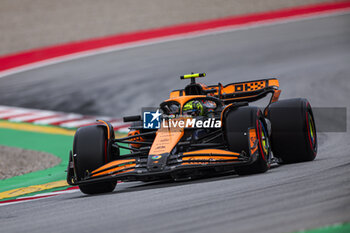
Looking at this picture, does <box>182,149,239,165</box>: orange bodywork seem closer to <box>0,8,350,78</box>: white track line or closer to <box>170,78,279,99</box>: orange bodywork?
<box>170,78,279,99</box>: orange bodywork

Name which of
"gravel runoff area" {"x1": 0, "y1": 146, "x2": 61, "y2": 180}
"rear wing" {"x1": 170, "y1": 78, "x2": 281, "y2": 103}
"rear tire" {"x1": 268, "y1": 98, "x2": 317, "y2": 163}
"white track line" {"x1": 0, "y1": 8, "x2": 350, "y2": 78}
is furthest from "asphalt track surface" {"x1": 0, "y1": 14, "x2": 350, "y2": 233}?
"gravel runoff area" {"x1": 0, "y1": 146, "x2": 61, "y2": 180}

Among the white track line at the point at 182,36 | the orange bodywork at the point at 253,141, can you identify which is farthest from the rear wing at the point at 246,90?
the white track line at the point at 182,36

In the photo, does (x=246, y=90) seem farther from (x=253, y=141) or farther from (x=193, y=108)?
(x=253, y=141)

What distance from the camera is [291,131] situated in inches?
354

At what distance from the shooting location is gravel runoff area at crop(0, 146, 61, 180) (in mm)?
11752

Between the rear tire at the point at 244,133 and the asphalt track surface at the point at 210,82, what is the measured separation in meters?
0.18

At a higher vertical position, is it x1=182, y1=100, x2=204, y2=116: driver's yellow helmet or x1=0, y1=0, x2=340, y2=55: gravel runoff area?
x1=0, y1=0, x2=340, y2=55: gravel runoff area

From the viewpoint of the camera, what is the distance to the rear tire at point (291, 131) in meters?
8.98

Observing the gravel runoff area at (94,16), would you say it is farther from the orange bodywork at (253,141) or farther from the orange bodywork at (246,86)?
the orange bodywork at (253,141)

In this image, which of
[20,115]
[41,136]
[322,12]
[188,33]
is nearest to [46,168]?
[41,136]

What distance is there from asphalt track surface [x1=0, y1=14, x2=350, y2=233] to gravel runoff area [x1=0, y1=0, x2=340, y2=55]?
485cm

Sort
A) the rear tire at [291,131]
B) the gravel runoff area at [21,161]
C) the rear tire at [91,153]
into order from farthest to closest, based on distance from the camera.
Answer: the gravel runoff area at [21,161] → the rear tire at [291,131] → the rear tire at [91,153]

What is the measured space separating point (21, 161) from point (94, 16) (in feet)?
69.6

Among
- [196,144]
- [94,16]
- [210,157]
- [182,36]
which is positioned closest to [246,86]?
[196,144]
